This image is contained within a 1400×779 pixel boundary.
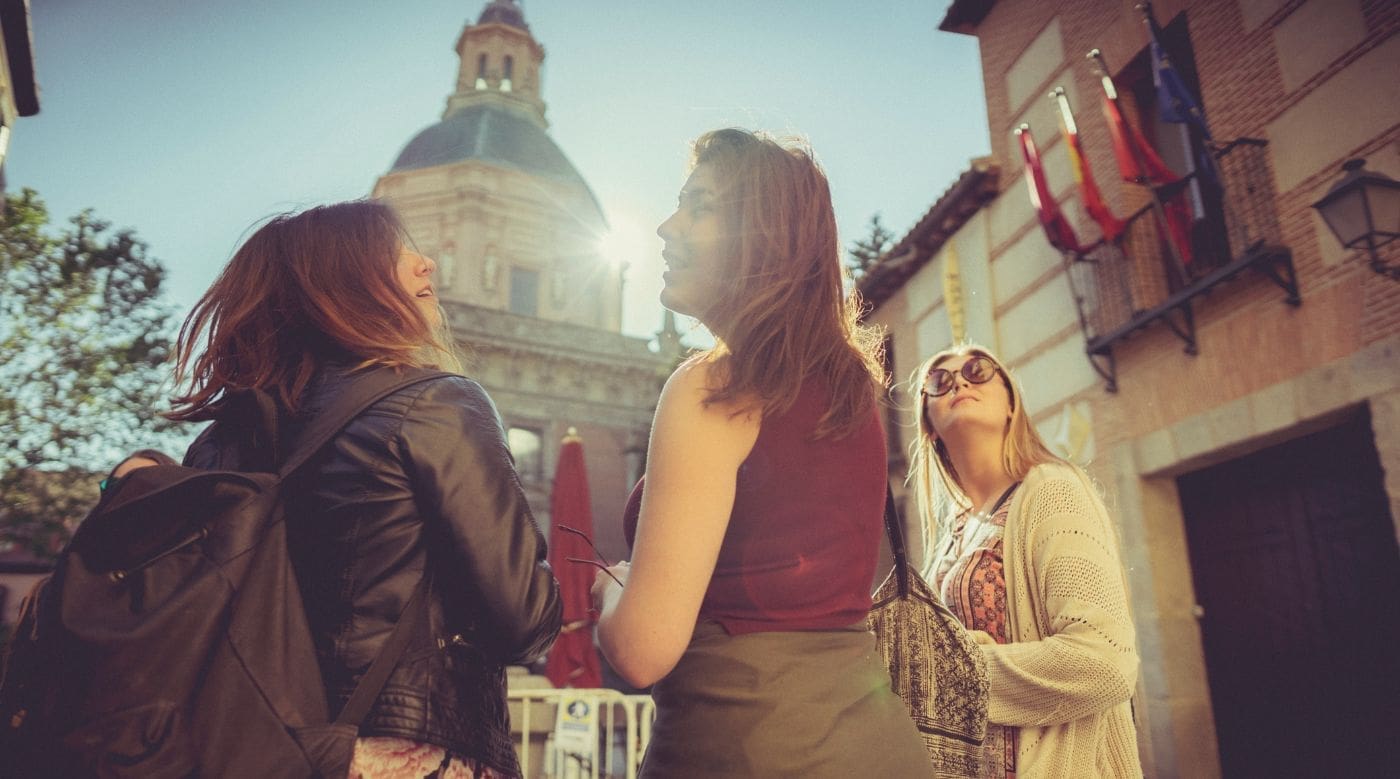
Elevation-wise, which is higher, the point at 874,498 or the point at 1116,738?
the point at 874,498

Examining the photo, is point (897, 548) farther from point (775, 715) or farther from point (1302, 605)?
point (1302, 605)

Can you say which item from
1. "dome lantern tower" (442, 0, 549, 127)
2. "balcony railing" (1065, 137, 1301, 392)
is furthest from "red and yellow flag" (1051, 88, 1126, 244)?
"dome lantern tower" (442, 0, 549, 127)

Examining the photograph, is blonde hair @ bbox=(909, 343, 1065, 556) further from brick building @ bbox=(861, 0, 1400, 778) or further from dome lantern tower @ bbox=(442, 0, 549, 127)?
dome lantern tower @ bbox=(442, 0, 549, 127)

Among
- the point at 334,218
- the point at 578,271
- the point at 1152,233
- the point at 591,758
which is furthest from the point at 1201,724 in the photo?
the point at 578,271

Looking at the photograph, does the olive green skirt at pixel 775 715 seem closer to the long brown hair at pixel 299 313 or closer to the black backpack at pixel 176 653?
the black backpack at pixel 176 653

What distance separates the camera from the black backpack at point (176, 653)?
1136mm

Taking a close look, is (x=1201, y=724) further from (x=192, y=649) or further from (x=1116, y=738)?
(x=192, y=649)

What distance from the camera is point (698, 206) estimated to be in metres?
1.55

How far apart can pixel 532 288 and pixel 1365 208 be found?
98.1ft

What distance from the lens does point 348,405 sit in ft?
4.92

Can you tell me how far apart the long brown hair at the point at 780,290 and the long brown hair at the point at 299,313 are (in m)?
0.71

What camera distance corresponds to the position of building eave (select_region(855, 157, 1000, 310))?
9734mm

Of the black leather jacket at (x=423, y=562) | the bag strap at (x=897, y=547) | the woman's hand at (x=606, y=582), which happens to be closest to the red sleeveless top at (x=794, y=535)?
the woman's hand at (x=606, y=582)

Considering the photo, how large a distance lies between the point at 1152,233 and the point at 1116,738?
6720 mm
